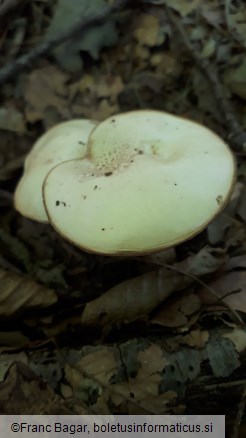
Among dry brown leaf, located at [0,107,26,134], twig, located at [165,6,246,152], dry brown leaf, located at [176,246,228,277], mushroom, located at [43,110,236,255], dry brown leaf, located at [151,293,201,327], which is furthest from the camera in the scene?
dry brown leaf, located at [0,107,26,134]

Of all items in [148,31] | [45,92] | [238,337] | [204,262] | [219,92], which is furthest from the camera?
[148,31]

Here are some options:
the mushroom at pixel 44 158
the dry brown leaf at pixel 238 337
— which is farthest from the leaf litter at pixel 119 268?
the mushroom at pixel 44 158

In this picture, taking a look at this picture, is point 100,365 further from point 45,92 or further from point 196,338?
point 45,92

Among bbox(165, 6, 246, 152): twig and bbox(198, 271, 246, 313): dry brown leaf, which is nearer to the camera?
bbox(198, 271, 246, 313): dry brown leaf

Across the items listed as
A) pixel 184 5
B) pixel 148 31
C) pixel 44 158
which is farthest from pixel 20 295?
pixel 184 5

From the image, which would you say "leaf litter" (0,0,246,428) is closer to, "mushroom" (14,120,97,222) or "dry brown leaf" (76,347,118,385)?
"dry brown leaf" (76,347,118,385)

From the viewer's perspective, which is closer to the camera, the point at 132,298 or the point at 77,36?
the point at 132,298

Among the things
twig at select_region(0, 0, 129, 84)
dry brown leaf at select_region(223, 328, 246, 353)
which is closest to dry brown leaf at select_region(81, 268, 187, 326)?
Answer: dry brown leaf at select_region(223, 328, 246, 353)
